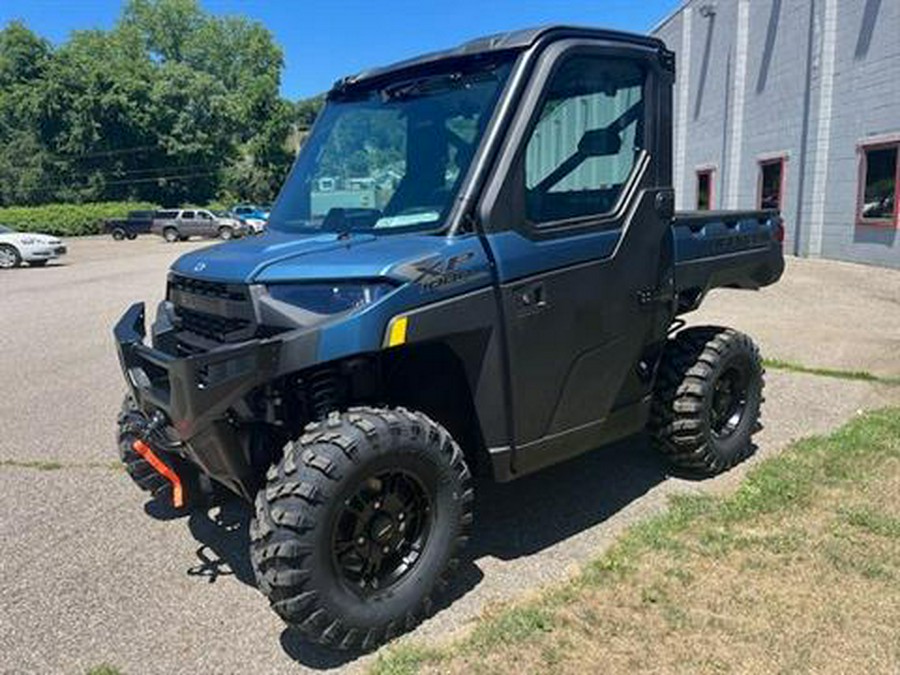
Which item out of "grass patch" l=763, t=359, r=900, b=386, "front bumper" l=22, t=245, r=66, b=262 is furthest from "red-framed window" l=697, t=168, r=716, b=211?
"front bumper" l=22, t=245, r=66, b=262

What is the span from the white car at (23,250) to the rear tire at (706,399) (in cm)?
2410

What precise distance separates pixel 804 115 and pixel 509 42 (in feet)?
60.5

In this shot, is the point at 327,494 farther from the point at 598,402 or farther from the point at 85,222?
the point at 85,222

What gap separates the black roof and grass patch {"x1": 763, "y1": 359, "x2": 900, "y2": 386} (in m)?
4.59

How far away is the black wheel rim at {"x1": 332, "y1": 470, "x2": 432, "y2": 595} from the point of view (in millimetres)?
3338

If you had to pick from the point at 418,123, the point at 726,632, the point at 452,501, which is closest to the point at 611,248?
the point at 418,123

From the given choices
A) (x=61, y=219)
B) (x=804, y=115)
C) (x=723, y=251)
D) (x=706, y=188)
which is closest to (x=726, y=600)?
(x=723, y=251)

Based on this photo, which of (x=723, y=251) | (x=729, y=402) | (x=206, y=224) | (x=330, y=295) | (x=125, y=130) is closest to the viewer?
(x=330, y=295)

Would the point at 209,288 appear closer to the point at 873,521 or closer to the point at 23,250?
the point at 873,521

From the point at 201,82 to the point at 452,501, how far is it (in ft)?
236

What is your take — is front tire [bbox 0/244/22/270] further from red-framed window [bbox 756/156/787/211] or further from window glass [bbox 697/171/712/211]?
red-framed window [bbox 756/156/787/211]

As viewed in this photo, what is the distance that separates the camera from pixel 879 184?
17.0 m

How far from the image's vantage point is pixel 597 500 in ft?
15.7

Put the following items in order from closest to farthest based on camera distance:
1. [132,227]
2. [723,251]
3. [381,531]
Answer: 1. [381,531]
2. [723,251]
3. [132,227]
